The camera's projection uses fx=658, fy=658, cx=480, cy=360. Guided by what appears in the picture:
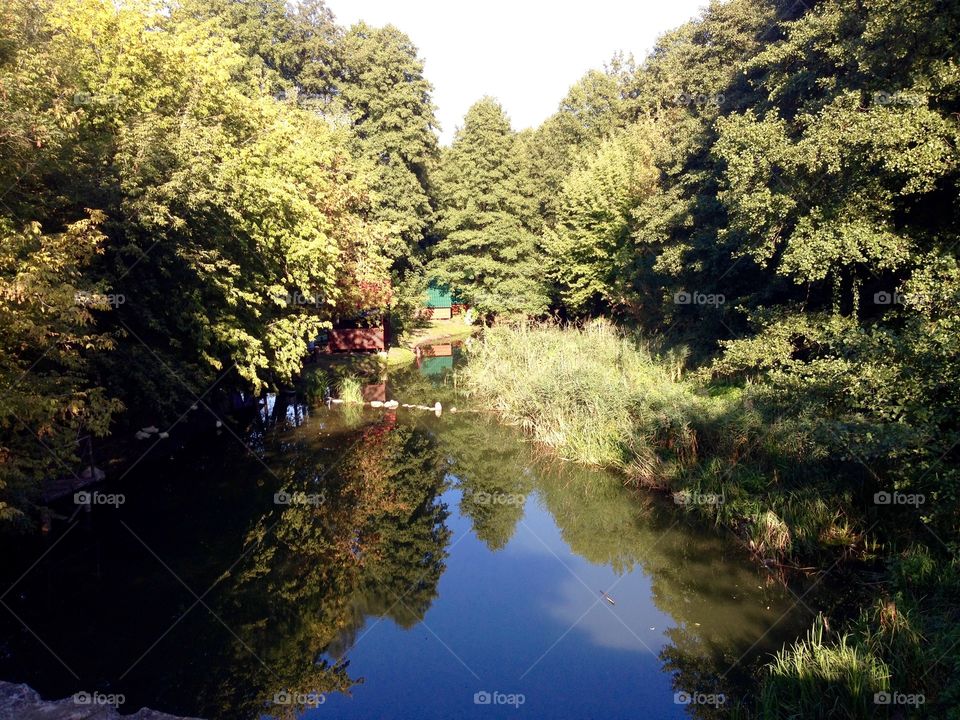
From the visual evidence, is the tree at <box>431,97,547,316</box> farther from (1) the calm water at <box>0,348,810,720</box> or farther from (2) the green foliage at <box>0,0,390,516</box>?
(1) the calm water at <box>0,348,810,720</box>

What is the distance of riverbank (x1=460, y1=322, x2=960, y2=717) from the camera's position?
7.49 meters

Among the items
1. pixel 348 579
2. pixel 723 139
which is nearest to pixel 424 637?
pixel 348 579

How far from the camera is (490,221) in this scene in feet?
118

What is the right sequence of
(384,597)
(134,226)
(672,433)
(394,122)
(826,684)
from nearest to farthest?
(826,684), (384,597), (134,226), (672,433), (394,122)

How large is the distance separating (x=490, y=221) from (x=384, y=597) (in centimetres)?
2743

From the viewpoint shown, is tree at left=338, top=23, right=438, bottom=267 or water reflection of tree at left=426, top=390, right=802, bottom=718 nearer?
water reflection of tree at left=426, top=390, right=802, bottom=718

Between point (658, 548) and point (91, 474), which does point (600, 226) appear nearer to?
point (658, 548)

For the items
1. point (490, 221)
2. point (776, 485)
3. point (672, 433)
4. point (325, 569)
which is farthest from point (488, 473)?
point (490, 221)

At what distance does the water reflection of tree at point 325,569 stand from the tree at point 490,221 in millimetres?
19350

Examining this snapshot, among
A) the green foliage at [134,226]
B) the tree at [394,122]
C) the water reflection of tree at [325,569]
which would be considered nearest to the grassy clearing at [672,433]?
the water reflection of tree at [325,569]

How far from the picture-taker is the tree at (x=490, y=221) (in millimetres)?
35938

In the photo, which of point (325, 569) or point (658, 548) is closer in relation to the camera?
point (325, 569)

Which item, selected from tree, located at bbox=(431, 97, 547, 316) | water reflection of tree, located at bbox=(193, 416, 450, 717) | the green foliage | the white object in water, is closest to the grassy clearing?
water reflection of tree, located at bbox=(193, 416, 450, 717)

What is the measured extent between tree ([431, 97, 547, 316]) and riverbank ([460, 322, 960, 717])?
44.8 feet
